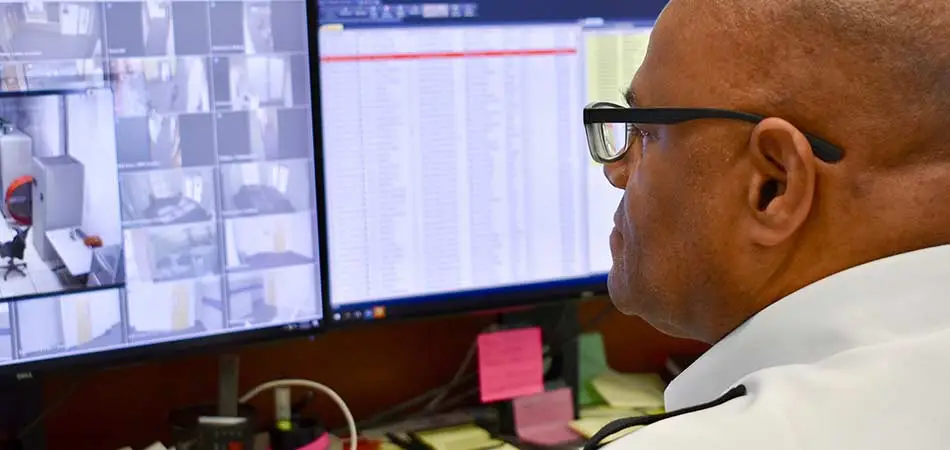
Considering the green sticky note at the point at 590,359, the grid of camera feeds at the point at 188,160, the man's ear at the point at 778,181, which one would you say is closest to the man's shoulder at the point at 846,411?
the man's ear at the point at 778,181

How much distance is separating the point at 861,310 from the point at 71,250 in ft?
2.48

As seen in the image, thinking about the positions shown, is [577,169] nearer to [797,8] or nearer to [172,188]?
[172,188]

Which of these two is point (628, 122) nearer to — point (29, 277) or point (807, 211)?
point (807, 211)

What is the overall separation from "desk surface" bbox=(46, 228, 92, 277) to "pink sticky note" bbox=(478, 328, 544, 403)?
49cm

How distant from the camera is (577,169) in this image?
1.49 m

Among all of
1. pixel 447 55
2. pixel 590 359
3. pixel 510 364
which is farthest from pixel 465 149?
pixel 590 359

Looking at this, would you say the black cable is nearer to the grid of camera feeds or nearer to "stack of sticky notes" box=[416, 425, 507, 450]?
"stack of sticky notes" box=[416, 425, 507, 450]

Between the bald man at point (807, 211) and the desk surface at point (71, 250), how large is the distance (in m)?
0.57

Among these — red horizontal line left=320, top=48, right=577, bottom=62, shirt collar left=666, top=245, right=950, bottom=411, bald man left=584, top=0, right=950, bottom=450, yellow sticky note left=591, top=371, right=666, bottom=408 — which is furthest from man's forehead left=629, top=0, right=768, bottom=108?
yellow sticky note left=591, top=371, right=666, bottom=408

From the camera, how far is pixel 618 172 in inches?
41.2

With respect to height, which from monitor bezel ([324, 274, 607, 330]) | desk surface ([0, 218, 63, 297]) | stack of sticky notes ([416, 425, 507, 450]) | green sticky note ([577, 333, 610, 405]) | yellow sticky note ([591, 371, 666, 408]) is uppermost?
desk surface ([0, 218, 63, 297])

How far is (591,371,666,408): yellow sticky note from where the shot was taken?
155cm

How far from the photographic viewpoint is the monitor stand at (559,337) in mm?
1543

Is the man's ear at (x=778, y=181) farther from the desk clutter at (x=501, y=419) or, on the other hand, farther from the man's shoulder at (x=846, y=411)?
the desk clutter at (x=501, y=419)
